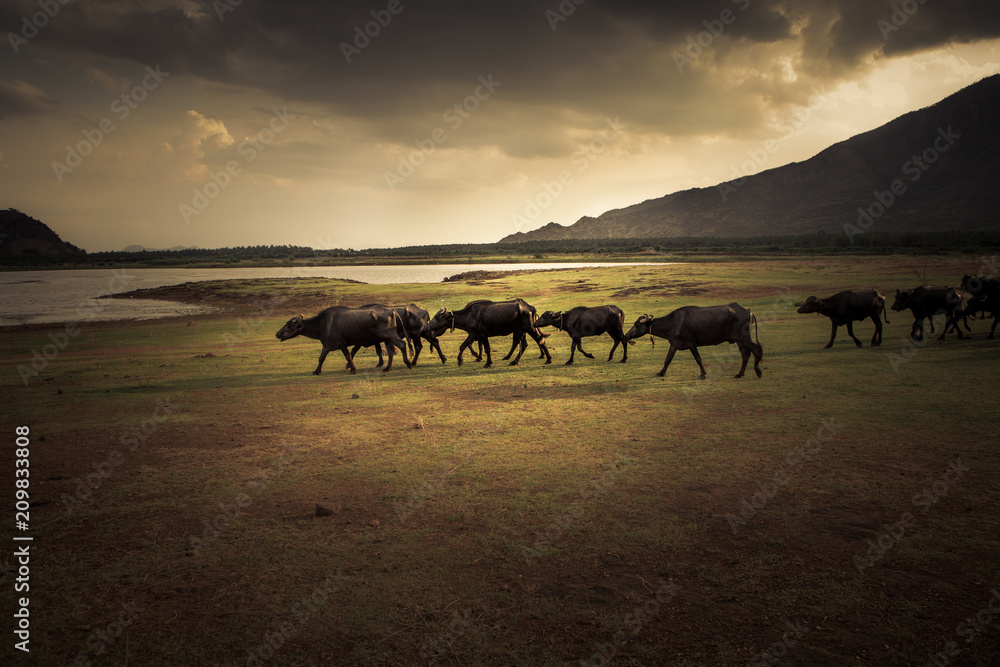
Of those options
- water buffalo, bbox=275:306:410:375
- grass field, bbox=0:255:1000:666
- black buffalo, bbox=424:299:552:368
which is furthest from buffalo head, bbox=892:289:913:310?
water buffalo, bbox=275:306:410:375

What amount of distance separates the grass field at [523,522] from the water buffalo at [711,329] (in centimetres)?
89

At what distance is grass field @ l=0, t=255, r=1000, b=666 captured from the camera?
463cm

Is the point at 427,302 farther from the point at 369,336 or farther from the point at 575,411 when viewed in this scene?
the point at 575,411

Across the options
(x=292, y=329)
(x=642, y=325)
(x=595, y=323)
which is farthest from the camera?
(x=595, y=323)

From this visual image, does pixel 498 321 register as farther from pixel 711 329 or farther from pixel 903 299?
pixel 903 299

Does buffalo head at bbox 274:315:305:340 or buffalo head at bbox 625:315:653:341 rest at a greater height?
buffalo head at bbox 274:315:305:340

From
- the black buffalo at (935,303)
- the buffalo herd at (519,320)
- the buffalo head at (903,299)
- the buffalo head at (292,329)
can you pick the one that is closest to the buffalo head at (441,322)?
the buffalo herd at (519,320)

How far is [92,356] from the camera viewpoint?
2259 cm

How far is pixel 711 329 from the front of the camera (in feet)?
50.6

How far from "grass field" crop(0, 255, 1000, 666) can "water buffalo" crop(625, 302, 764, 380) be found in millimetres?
888

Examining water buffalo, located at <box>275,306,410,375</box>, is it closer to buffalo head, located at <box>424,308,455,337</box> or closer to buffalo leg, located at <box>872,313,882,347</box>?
buffalo head, located at <box>424,308,455,337</box>

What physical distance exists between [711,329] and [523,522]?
10.8m

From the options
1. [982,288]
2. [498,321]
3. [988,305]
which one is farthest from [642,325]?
[982,288]

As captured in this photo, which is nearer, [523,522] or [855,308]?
[523,522]
